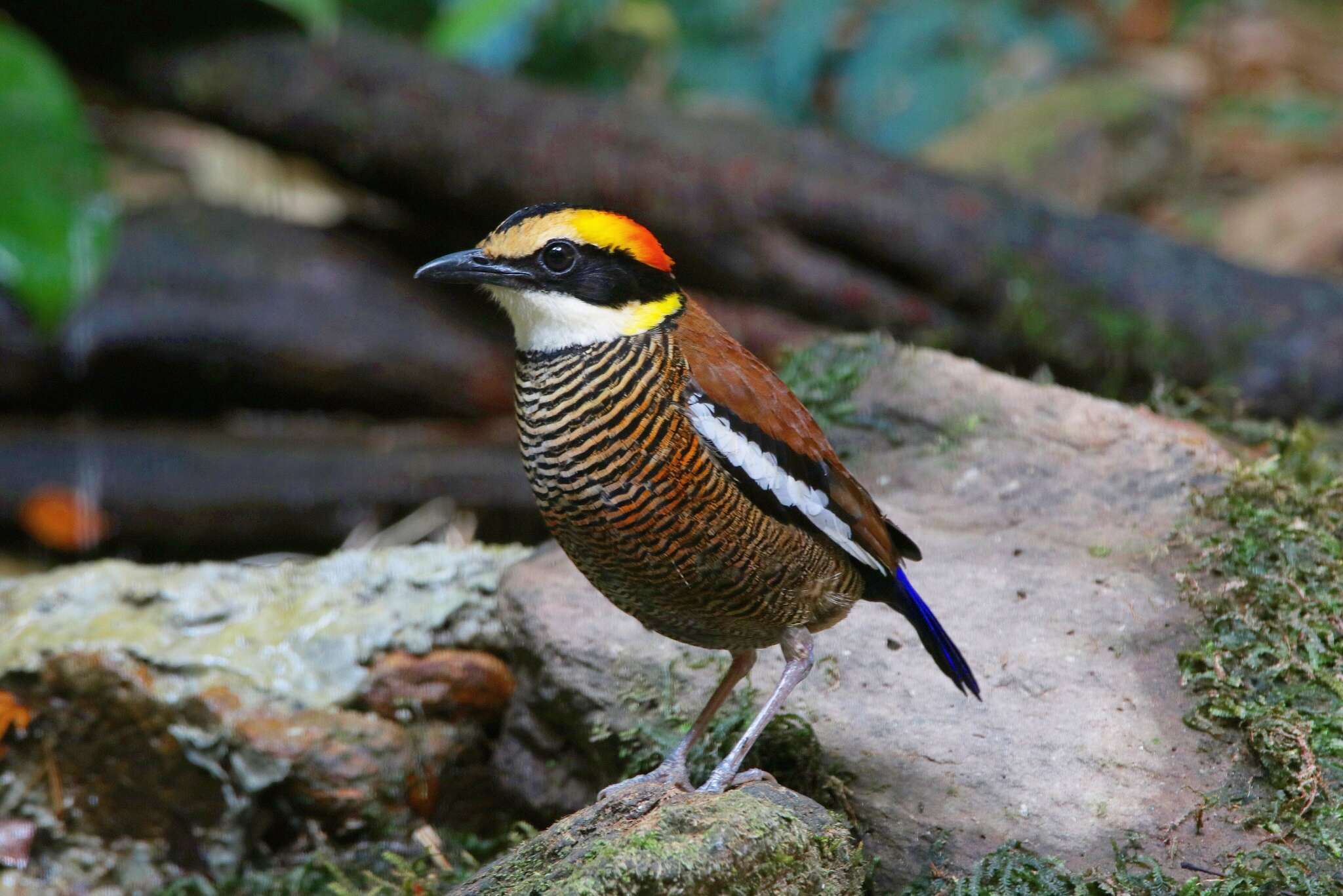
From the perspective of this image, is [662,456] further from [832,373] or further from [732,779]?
[832,373]

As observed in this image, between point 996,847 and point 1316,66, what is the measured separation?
1051 centimetres

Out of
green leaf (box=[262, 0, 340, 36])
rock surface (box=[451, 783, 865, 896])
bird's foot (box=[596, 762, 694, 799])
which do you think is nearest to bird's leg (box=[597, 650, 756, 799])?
bird's foot (box=[596, 762, 694, 799])

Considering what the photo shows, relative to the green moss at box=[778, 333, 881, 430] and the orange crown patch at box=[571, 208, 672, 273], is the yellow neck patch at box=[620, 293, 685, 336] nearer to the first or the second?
the orange crown patch at box=[571, 208, 672, 273]

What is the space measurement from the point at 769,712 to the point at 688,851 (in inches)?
24.4

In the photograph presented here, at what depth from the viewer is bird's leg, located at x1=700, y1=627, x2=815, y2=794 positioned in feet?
10.3

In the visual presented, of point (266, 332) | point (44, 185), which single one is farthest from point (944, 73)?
point (44, 185)

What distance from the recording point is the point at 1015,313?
7414 millimetres

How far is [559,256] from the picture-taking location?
9.97 ft

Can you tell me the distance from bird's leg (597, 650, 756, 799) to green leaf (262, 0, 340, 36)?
19.1ft

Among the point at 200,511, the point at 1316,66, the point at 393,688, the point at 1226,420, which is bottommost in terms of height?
the point at 200,511

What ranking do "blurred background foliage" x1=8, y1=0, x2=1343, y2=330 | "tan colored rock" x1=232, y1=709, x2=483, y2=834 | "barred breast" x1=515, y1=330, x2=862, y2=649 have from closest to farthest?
"barred breast" x1=515, y1=330, x2=862, y2=649
"tan colored rock" x1=232, y1=709, x2=483, y2=834
"blurred background foliage" x1=8, y1=0, x2=1343, y2=330

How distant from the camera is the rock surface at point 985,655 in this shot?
3.24 metres

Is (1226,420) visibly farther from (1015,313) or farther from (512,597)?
(512,597)

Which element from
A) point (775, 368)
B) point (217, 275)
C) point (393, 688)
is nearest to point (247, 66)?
point (217, 275)
